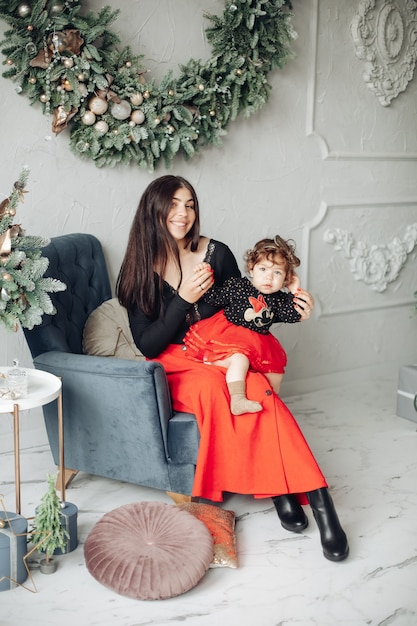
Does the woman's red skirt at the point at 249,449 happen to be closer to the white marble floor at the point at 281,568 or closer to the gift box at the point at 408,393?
the white marble floor at the point at 281,568

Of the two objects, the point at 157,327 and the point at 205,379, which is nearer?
the point at 205,379

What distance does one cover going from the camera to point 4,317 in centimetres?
234

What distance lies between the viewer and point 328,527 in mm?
2398

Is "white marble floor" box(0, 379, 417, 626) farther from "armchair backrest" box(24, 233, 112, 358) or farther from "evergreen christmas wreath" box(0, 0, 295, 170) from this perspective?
"evergreen christmas wreath" box(0, 0, 295, 170)

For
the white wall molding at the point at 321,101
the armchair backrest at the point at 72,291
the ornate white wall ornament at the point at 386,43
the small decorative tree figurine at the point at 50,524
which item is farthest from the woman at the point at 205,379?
the ornate white wall ornament at the point at 386,43

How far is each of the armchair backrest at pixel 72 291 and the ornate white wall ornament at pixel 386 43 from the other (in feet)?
5.89

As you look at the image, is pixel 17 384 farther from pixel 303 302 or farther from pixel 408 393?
pixel 408 393

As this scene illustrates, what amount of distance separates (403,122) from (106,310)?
84.9 inches

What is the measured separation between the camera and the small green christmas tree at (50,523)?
2229mm

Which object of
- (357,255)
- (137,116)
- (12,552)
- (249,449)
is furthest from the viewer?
(357,255)

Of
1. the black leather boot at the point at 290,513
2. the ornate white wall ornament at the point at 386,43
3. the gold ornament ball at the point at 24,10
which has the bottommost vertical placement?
the black leather boot at the point at 290,513

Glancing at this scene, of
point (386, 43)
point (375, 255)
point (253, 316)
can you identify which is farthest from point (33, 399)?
point (386, 43)

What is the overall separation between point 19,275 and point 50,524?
2.53 feet

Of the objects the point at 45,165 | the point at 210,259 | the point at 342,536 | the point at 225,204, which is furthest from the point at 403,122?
the point at 342,536
